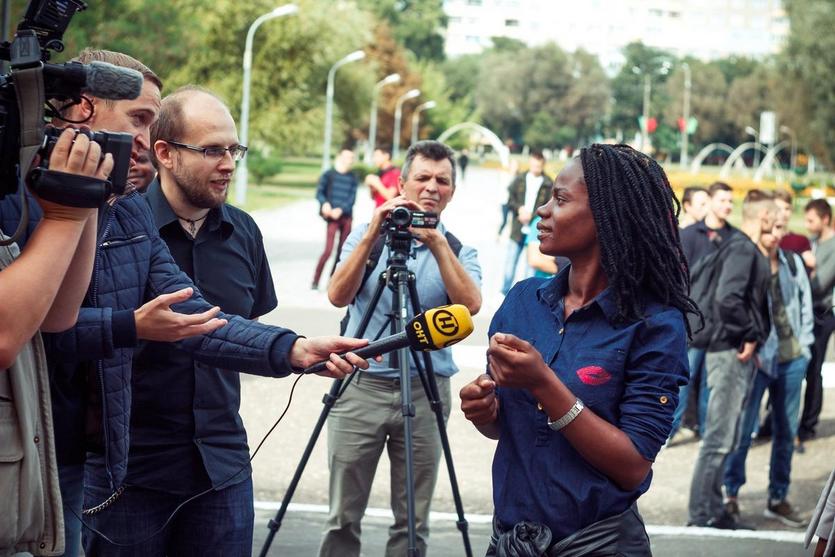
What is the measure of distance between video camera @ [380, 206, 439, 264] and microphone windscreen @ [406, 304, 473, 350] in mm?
2126

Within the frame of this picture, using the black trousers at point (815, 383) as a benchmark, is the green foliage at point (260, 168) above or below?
below

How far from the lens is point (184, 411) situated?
3.88 m

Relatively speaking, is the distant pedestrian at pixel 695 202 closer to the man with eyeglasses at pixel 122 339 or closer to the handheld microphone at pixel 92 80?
the man with eyeglasses at pixel 122 339

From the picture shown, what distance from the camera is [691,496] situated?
734 centimetres

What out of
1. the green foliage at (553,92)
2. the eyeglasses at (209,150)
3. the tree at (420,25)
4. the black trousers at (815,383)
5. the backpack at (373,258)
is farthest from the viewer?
the tree at (420,25)

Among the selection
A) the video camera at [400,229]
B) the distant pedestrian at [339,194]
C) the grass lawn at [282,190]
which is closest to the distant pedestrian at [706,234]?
the video camera at [400,229]

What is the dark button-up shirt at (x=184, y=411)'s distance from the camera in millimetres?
3820

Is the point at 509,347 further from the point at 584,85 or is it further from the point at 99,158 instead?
the point at 584,85

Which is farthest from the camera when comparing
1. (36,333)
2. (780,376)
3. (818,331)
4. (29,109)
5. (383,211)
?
(818,331)

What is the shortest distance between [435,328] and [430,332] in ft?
0.05

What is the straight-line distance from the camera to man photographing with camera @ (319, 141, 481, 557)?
211 inches

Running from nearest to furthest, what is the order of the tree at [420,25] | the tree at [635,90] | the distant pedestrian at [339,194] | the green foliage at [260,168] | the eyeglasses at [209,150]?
the eyeglasses at [209,150]
the distant pedestrian at [339,194]
the green foliage at [260,168]
the tree at [635,90]
the tree at [420,25]

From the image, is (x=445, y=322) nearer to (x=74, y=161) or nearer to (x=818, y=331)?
(x=74, y=161)

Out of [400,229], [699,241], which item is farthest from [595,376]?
[699,241]
